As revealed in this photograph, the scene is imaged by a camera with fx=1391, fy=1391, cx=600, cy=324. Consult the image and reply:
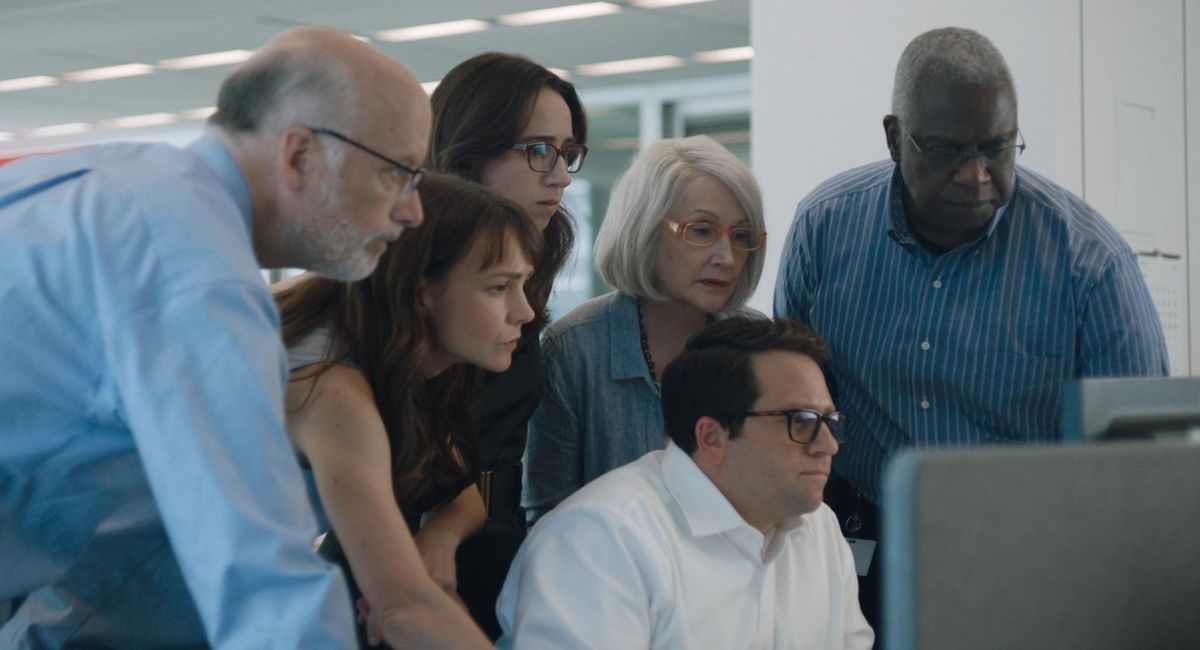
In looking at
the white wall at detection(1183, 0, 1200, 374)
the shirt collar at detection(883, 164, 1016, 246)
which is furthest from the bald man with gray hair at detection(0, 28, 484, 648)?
the white wall at detection(1183, 0, 1200, 374)

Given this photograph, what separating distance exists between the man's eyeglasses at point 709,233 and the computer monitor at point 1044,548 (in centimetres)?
148

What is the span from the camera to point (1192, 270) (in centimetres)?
379

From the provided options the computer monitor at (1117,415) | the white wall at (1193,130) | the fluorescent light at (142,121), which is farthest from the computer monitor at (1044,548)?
the fluorescent light at (142,121)

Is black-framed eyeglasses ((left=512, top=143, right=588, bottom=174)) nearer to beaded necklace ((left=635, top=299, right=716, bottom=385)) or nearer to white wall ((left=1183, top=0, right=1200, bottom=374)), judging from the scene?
beaded necklace ((left=635, top=299, right=716, bottom=385))

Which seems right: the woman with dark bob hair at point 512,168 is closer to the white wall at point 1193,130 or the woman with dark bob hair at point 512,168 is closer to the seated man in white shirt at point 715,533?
the seated man in white shirt at point 715,533

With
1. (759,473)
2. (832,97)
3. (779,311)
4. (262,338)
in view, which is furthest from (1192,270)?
(262,338)

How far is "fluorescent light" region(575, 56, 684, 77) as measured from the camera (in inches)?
287

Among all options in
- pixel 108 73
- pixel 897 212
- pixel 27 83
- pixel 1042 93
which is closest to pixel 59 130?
pixel 27 83

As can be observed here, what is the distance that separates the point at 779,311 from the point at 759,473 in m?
0.55

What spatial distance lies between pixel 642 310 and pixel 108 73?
629cm

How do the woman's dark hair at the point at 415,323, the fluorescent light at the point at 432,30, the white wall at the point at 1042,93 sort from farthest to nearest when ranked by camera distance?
1. the fluorescent light at the point at 432,30
2. the white wall at the point at 1042,93
3. the woman's dark hair at the point at 415,323

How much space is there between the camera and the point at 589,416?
224 cm

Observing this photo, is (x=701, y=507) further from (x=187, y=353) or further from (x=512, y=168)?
(x=187, y=353)

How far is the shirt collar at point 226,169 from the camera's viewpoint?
134 centimetres
